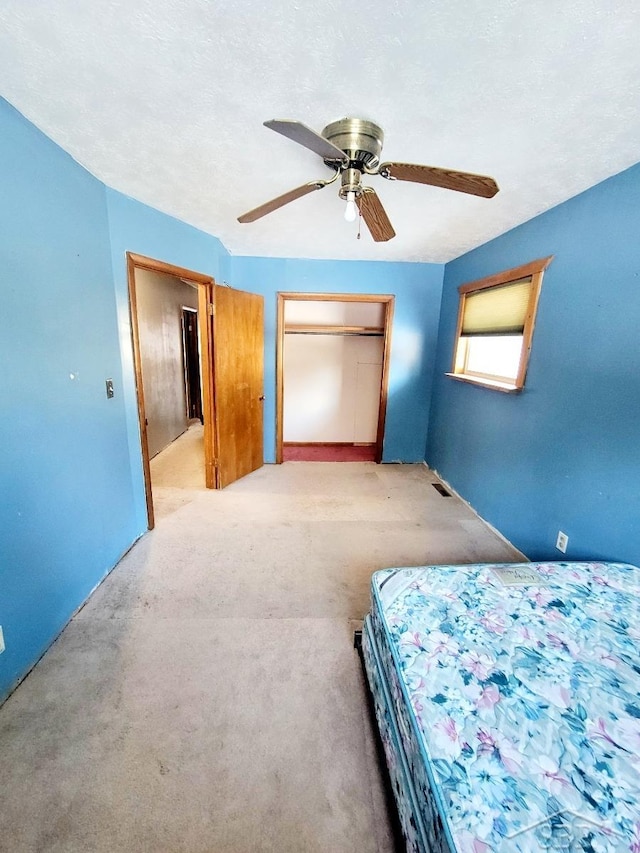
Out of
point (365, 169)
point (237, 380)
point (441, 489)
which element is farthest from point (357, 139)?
point (441, 489)

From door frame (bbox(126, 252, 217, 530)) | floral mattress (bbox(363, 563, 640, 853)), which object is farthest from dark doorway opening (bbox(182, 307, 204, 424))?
floral mattress (bbox(363, 563, 640, 853))

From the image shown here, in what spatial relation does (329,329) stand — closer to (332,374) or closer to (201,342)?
(332,374)

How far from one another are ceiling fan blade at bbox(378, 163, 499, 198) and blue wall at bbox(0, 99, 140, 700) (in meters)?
1.52

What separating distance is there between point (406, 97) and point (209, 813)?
2483 millimetres

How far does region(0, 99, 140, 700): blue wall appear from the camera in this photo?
1389mm

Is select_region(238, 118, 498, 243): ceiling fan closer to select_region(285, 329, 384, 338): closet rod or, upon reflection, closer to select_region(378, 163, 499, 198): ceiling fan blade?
select_region(378, 163, 499, 198): ceiling fan blade

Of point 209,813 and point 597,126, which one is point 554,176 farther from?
point 209,813

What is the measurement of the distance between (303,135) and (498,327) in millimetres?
2317

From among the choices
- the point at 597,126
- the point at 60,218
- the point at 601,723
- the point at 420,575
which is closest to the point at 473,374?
the point at 597,126

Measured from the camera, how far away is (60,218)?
1662 millimetres

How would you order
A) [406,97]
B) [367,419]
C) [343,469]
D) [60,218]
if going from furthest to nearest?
[367,419] → [343,469] → [60,218] → [406,97]

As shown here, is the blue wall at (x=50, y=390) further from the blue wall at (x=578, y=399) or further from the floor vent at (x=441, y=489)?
the floor vent at (x=441, y=489)

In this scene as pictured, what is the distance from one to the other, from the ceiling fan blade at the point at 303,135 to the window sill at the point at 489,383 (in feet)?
6.36

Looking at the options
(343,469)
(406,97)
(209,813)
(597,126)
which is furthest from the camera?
(343,469)
